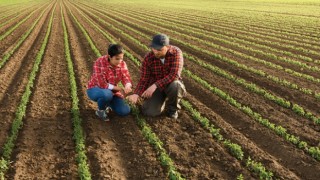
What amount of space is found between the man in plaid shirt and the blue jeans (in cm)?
43

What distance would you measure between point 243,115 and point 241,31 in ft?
46.8

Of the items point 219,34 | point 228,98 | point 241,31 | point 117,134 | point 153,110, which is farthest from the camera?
point 241,31

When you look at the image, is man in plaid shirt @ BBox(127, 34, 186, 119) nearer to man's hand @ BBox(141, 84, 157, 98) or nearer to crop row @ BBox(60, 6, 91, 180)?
man's hand @ BBox(141, 84, 157, 98)

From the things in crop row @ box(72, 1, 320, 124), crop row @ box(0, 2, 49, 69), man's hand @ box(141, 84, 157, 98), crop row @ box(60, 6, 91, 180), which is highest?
man's hand @ box(141, 84, 157, 98)

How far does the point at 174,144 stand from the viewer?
619 centimetres

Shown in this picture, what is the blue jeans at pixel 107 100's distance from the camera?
6.75 m

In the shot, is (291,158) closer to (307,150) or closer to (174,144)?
(307,150)

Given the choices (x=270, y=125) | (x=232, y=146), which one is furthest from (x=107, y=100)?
(x=270, y=125)

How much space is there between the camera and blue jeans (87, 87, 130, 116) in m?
6.75

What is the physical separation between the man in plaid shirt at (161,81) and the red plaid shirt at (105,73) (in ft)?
1.42

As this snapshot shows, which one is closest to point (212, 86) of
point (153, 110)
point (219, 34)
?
point (153, 110)

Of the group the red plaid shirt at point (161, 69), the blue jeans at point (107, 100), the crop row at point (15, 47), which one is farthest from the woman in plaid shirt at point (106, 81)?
the crop row at point (15, 47)

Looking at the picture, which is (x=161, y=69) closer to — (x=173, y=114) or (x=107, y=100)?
(x=173, y=114)

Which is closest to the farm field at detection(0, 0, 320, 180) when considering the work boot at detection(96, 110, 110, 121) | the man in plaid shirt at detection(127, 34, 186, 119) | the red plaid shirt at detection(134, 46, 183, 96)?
the work boot at detection(96, 110, 110, 121)
